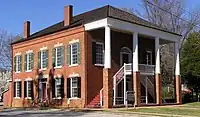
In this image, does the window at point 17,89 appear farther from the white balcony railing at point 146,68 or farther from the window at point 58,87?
the white balcony railing at point 146,68

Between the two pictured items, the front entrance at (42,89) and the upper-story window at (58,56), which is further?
the front entrance at (42,89)

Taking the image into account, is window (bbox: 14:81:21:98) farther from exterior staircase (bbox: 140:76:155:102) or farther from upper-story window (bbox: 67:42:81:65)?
exterior staircase (bbox: 140:76:155:102)

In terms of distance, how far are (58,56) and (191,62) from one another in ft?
55.5

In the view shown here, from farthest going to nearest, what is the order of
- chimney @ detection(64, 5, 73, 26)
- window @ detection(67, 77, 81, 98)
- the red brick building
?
chimney @ detection(64, 5, 73, 26), window @ detection(67, 77, 81, 98), the red brick building

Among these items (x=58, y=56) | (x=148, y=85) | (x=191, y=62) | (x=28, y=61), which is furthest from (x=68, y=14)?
(x=191, y=62)

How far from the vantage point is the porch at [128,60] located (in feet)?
96.3

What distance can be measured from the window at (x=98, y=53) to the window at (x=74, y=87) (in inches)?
89.9

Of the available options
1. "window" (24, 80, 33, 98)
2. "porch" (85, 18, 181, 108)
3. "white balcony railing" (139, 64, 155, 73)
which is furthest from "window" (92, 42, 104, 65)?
"window" (24, 80, 33, 98)

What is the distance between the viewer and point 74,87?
32.6 metres

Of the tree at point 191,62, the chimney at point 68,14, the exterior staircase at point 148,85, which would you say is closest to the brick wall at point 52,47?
the chimney at point 68,14

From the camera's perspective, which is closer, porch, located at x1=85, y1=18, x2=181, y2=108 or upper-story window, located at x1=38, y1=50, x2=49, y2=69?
porch, located at x1=85, y1=18, x2=181, y2=108

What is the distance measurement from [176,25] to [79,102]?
2434 cm

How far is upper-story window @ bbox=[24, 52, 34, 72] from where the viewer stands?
40.0 metres

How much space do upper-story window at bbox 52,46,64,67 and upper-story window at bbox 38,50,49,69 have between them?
62.3 inches
